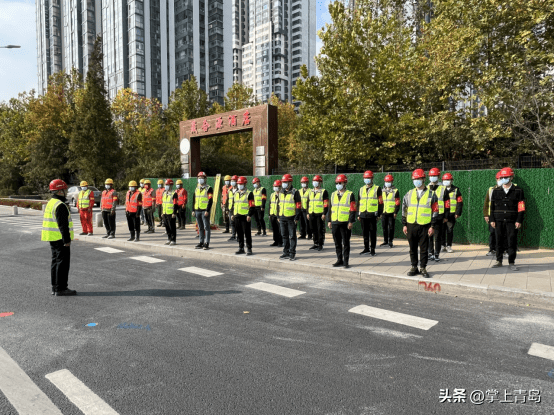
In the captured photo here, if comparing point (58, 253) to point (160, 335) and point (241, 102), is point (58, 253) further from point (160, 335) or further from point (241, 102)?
point (241, 102)

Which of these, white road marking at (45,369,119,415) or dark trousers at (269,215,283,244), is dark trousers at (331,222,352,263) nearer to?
dark trousers at (269,215,283,244)

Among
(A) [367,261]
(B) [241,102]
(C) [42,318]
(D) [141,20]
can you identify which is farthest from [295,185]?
(D) [141,20]

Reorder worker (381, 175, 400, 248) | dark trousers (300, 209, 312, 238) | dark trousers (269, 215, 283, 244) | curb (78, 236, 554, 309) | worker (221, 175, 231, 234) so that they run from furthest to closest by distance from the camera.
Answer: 1. worker (221, 175, 231, 234)
2. dark trousers (300, 209, 312, 238)
3. dark trousers (269, 215, 283, 244)
4. worker (381, 175, 400, 248)
5. curb (78, 236, 554, 309)

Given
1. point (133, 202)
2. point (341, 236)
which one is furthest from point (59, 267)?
point (133, 202)

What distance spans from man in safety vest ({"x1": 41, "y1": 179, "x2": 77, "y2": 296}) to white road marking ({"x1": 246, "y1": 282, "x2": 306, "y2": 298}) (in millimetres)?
3228

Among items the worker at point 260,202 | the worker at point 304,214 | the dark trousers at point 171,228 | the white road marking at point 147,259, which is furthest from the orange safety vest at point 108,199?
the worker at point 304,214

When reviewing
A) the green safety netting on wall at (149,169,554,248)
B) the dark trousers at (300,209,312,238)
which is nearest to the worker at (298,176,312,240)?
the dark trousers at (300,209,312,238)

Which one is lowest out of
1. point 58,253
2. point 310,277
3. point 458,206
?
point 310,277

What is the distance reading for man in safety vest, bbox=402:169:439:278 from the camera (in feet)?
23.6

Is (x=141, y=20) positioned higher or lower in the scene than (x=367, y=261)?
higher

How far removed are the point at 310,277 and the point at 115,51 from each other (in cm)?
8618

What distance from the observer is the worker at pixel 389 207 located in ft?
35.3

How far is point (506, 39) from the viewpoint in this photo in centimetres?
1641

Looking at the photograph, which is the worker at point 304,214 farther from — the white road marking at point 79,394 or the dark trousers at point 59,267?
the white road marking at point 79,394
